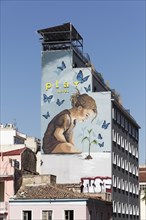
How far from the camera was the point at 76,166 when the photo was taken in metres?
72.8

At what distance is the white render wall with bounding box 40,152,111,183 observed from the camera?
72.2 meters

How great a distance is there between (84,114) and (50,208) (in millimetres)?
19758

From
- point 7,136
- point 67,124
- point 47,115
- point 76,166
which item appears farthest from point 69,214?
point 7,136

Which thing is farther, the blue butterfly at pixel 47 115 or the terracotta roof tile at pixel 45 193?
the blue butterfly at pixel 47 115

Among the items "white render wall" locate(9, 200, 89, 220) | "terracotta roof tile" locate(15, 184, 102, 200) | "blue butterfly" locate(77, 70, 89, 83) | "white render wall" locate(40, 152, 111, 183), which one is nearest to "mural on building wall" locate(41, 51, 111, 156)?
"blue butterfly" locate(77, 70, 89, 83)

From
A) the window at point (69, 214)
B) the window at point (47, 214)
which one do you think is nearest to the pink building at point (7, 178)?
the window at point (47, 214)

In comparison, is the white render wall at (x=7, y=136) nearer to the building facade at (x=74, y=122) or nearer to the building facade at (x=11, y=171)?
the building facade at (x=74, y=122)

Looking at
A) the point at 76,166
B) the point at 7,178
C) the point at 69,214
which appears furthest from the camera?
the point at 76,166

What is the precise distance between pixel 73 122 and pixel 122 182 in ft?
45.3

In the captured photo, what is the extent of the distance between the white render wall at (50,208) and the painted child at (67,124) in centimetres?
1700

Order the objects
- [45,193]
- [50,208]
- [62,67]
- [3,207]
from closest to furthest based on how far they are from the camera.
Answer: [50,208] → [3,207] → [45,193] → [62,67]

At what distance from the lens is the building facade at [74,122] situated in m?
72.6

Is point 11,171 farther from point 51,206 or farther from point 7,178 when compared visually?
point 51,206

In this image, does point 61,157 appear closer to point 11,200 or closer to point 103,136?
point 103,136
